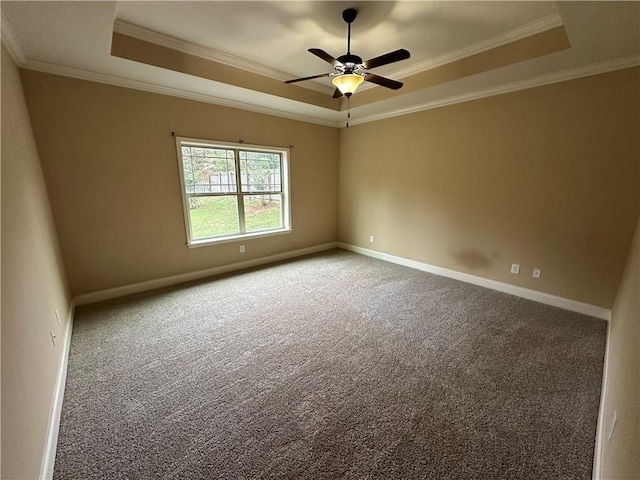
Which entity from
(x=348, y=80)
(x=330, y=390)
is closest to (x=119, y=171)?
(x=348, y=80)

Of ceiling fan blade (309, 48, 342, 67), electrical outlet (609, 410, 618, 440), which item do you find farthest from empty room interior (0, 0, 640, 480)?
ceiling fan blade (309, 48, 342, 67)

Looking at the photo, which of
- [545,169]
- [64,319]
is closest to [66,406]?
[64,319]

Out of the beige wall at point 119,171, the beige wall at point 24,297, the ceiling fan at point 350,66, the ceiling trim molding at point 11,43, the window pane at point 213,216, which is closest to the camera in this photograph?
the beige wall at point 24,297

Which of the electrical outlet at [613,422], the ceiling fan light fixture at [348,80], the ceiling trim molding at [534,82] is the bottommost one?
the electrical outlet at [613,422]

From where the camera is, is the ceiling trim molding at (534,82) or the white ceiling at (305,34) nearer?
the white ceiling at (305,34)

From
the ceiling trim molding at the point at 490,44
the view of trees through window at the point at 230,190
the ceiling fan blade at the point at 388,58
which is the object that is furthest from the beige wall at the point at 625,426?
the view of trees through window at the point at 230,190

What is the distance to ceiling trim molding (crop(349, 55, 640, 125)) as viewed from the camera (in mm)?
2402

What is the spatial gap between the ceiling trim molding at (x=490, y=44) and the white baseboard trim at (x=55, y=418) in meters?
4.34

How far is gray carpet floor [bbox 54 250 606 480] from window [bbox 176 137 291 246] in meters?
1.29

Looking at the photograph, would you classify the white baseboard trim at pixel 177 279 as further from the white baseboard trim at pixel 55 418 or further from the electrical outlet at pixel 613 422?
the electrical outlet at pixel 613 422

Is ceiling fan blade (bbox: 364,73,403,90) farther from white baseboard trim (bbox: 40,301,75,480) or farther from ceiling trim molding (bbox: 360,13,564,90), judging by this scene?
white baseboard trim (bbox: 40,301,75,480)

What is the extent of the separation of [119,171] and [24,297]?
2.08 metres

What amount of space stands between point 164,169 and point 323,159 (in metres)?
2.66

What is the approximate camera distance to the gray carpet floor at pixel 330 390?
4.48ft
